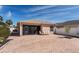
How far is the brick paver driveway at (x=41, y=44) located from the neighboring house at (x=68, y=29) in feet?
0.57

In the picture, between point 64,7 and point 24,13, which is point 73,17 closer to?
point 64,7

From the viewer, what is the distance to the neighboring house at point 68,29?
547cm

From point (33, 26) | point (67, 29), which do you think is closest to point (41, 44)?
point (33, 26)

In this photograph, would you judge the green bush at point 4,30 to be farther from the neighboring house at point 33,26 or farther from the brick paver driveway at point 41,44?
the neighboring house at point 33,26

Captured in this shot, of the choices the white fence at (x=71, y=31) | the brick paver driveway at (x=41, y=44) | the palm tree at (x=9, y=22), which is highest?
the palm tree at (x=9, y=22)

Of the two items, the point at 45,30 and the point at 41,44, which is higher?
the point at 45,30

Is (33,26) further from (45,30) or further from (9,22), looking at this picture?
(9,22)

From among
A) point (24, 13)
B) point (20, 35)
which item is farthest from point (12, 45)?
point (24, 13)

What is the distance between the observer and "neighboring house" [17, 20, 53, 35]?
5.48 m

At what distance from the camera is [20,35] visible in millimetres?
5602

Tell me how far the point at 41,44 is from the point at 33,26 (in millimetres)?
622

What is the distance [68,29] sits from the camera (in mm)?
5594

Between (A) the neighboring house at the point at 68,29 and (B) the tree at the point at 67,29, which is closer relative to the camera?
(A) the neighboring house at the point at 68,29

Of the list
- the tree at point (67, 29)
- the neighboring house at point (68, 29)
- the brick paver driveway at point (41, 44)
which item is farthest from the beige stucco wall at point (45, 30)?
the tree at point (67, 29)
